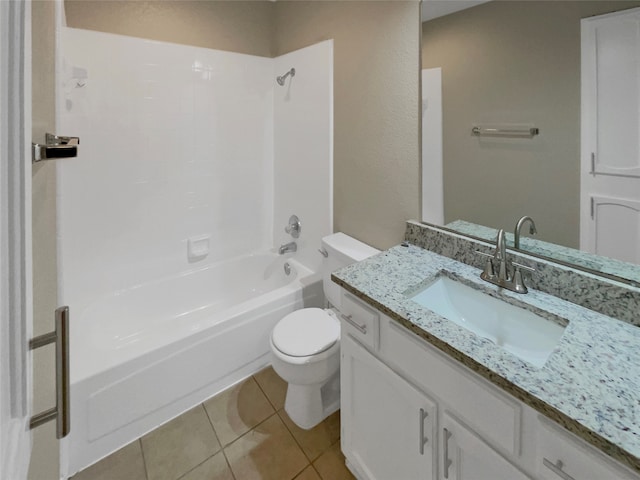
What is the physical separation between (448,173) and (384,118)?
1.57 feet

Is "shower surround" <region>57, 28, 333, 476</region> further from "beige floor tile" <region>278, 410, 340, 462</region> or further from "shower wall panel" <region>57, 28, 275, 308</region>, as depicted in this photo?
"beige floor tile" <region>278, 410, 340, 462</region>

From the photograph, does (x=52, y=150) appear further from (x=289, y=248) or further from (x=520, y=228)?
(x=289, y=248)

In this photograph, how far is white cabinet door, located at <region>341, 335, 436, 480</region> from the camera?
3.38 feet

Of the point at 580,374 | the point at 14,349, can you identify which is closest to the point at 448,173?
the point at 580,374

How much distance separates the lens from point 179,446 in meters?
1.62

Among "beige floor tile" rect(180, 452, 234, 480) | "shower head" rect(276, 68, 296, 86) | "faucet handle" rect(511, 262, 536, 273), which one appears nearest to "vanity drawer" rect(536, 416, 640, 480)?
"faucet handle" rect(511, 262, 536, 273)

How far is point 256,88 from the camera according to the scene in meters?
2.60

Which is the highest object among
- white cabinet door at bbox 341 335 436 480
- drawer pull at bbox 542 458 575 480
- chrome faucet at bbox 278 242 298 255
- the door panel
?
the door panel

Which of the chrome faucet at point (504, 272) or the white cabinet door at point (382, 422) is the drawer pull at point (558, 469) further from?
the chrome faucet at point (504, 272)

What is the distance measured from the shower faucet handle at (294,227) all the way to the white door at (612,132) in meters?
1.76

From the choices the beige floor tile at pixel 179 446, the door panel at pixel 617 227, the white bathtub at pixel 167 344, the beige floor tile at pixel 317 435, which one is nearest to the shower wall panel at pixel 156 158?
the white bathtub at pixel 167 344

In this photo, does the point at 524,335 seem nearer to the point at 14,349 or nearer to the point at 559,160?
the point at 559,160

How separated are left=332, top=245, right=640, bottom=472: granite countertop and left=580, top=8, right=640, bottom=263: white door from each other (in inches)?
10.6

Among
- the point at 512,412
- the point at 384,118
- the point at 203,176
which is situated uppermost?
the point at 384,118
